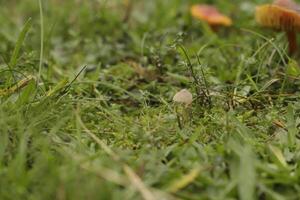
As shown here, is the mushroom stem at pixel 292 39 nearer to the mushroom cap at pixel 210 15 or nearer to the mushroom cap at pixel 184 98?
the mushroom cap at pixel 210 15

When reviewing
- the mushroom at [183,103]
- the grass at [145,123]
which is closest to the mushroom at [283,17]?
the grass at [145,123]

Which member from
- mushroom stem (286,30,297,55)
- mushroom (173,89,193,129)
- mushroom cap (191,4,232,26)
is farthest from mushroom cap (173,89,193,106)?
mushroom cap (191,4,232,26)

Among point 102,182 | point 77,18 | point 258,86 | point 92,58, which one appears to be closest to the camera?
point 102,182

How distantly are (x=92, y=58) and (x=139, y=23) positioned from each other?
60 centimetres

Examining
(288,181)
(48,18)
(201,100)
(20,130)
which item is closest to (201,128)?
(201,100)

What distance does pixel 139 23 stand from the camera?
10.5 ft

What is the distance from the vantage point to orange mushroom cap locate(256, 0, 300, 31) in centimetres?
243

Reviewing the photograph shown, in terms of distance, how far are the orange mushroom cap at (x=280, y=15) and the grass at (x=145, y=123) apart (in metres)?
0.19

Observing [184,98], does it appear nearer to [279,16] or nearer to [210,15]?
[279,16]

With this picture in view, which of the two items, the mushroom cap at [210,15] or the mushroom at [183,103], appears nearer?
the mushroom at [183,103]

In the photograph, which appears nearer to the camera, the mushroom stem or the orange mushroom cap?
the orange mushroom cap

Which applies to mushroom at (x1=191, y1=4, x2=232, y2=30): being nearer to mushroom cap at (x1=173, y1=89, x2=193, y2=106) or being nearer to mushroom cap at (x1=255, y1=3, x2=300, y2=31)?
mushroom cap at (x1=255, y1=3, x2=300, y2=31)

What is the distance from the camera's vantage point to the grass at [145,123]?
149 cm

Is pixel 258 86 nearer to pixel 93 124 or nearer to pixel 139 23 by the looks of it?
pixel 93 124
